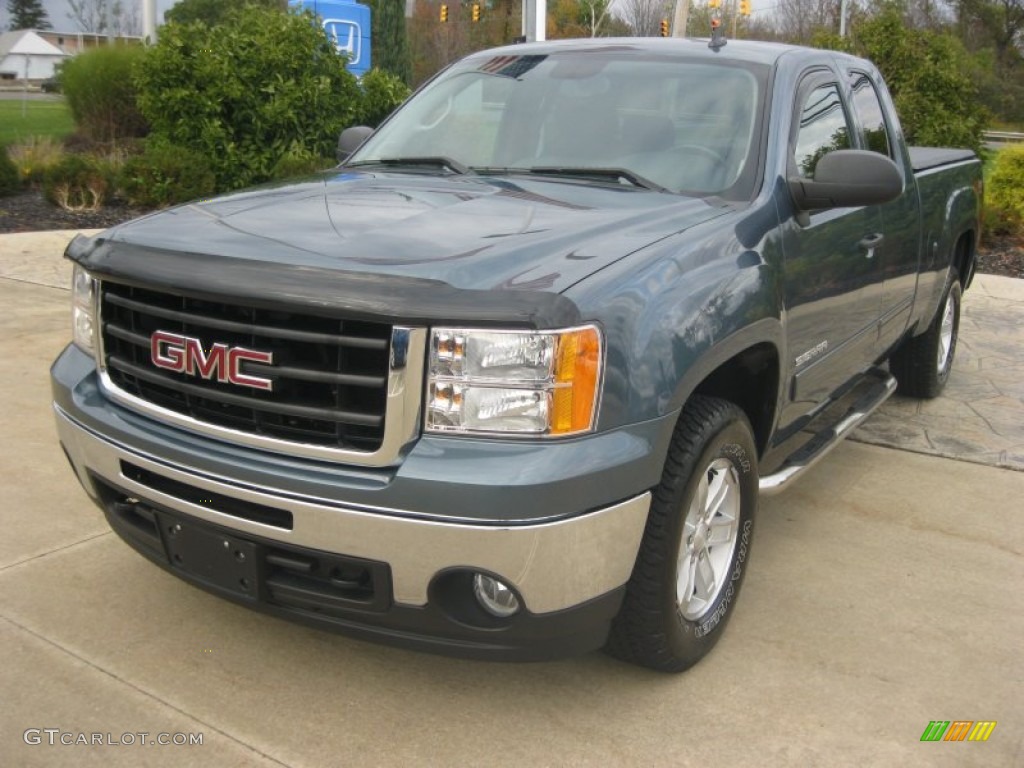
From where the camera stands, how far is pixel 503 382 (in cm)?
248

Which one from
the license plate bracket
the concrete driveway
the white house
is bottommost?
the white house

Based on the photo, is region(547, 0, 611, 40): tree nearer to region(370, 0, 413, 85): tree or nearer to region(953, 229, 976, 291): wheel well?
region(370, 0, 413, 85): tree

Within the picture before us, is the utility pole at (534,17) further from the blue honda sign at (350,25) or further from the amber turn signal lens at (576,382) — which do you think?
the amber turn signal lens at (576,382)

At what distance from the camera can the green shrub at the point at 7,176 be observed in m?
12.6

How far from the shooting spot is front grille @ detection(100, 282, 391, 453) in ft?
8.32

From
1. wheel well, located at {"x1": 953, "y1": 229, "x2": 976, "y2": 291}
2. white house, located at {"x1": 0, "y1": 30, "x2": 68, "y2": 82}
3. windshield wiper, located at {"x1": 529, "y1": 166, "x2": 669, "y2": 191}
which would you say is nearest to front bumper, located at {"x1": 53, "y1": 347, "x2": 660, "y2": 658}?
windshield wiper, located at {"x1": 529, "y1": 166, "x2": 669, "y2": 191}

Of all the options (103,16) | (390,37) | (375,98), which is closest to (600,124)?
(375,98)

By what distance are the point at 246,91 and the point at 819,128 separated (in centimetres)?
851

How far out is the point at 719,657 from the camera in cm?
329

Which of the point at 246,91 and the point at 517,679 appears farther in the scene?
the point at 246,91

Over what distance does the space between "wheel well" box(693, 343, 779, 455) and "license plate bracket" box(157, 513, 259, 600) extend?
142cm

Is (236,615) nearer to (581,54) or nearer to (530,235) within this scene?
(530,235)

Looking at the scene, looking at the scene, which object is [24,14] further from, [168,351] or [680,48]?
[168,351]

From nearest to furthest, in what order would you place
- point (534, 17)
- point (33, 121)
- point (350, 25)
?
point (534, 17)
point (350, 25)
point (33, 121)
